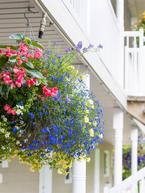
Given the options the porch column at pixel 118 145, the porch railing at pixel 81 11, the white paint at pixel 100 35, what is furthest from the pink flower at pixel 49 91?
the porch column at pixel 118 145

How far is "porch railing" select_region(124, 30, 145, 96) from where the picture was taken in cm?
1112

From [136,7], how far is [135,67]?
6.31m

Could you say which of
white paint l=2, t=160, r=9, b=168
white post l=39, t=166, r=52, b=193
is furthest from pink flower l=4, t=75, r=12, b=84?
white post l=39, t=166, r=52, b=193

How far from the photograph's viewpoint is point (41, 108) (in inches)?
152

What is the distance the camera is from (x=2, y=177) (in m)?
10.2

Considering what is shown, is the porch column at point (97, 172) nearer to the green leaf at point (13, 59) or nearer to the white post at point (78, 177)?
the white post at point (78, 177)

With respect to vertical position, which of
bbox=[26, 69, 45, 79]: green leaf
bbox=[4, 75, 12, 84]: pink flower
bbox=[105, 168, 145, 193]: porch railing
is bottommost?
bbox=[105, 168, 145, 193]: porch railing

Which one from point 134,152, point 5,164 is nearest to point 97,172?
point 134,152

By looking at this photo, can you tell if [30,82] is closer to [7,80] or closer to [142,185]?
[7,80]

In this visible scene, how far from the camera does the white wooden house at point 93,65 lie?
504cm

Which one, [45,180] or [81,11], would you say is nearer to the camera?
[81,11]

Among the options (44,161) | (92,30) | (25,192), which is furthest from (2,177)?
(44,161)

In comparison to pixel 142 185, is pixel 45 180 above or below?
above

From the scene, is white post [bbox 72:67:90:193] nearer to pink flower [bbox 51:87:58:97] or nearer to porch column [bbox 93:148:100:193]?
pink flower [bbox 51:87:58:97]
